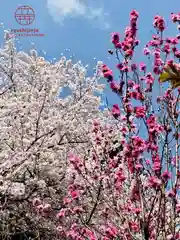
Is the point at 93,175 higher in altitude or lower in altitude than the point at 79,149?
lower

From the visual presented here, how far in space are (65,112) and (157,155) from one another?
14.9 ft

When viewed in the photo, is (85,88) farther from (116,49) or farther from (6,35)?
(116,49)

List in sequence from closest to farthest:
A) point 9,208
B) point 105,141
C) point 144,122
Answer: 1. point 144,122
2. point 105,141
3. point 9,208

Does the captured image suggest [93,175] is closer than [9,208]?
Yes

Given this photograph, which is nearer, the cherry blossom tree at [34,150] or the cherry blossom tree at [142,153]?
the cherry blossom tree at [142,153]

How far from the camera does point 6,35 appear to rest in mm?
→ 12719

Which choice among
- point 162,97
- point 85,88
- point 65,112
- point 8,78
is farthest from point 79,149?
point 162,97

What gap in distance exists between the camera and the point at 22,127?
29.3 ft

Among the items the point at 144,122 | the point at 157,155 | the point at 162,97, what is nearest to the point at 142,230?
the point at 157,155

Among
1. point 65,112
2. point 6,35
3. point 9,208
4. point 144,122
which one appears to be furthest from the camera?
point 6,35

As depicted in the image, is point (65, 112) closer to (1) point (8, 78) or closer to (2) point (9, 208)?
(2) point (9, 208)

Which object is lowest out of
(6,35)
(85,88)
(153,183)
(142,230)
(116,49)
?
(142,230)

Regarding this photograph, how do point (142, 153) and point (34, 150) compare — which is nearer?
point (142, 153)

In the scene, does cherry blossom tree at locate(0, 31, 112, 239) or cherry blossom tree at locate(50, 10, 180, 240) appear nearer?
cherry blossom tree at locate(50, 10, 180, 240)
